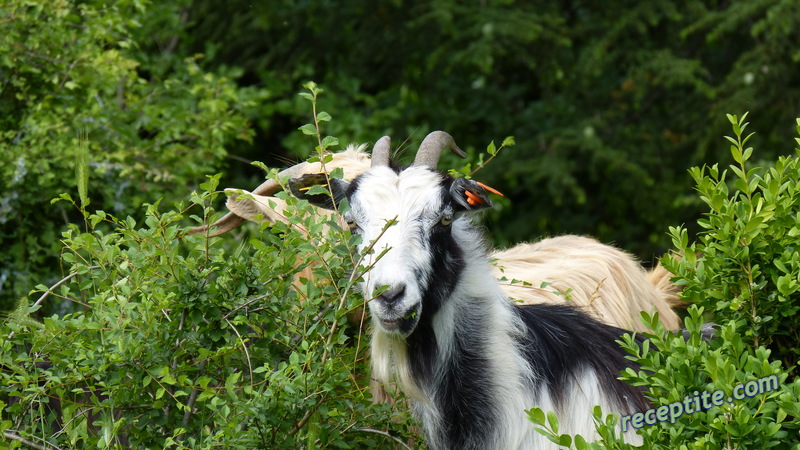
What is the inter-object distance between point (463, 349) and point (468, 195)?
1.99 ft

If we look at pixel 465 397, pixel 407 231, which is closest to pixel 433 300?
pixel 407 231

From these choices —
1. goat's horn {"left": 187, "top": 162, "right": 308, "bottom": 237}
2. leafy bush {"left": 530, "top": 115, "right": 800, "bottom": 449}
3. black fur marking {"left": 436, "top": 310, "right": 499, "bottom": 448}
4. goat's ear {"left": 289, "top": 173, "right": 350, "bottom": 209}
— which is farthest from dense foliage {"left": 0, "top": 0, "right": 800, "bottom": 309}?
leafy bush {"left": 530, "top": 115, "right": 800, "bottom": 449}

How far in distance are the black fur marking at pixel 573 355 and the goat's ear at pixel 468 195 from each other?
0.52m

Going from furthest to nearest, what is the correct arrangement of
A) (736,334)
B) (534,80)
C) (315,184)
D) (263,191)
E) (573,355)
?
(534,80), (263,191), (315,184), (573,355), (736,334)

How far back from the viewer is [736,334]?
301 cm

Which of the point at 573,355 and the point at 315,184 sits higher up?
the point at 315,184


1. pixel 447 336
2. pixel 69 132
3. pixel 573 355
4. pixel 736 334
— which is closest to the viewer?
pixel 736 334

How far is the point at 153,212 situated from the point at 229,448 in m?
0.95

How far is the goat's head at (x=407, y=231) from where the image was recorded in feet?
12.3

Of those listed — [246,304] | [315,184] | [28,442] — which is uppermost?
[315,184]

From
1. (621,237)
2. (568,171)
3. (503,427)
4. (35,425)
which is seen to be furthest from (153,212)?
(621,237)

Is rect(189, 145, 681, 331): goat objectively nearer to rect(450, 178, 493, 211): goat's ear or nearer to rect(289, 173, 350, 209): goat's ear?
rect(289, 173, 350, 209): goat's ear

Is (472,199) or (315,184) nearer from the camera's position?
(472,199)

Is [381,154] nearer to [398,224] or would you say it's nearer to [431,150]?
[431,150]
